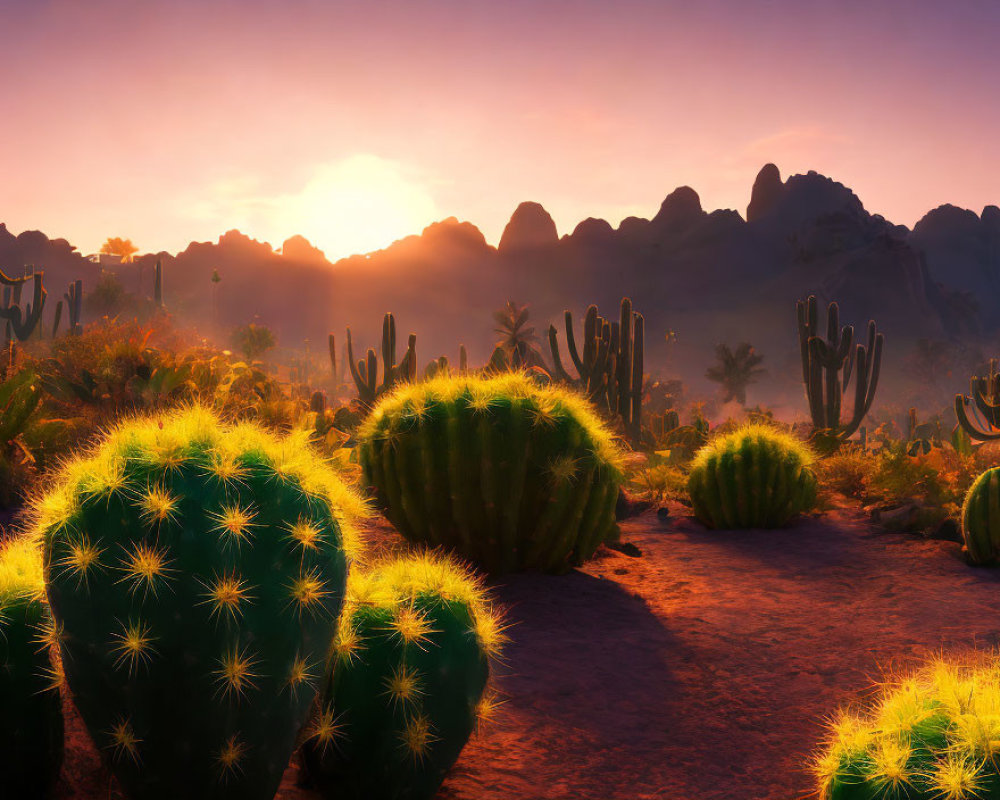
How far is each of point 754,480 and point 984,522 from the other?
7.19ft

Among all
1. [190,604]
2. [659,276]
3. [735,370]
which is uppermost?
[659,276]

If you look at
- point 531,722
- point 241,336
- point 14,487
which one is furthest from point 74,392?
point 241,336

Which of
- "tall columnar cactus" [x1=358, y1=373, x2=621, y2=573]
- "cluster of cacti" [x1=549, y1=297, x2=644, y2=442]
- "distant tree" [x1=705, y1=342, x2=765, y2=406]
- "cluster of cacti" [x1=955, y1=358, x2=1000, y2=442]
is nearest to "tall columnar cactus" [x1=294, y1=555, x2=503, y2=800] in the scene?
"tall columnar cactus" [x1=358, y1=373, x2=621, y2=573]

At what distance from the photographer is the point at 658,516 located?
9.38 metres

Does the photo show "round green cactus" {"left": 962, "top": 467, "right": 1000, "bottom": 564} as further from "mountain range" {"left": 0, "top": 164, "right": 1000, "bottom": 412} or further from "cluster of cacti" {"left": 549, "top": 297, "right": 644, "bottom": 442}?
"mountain range" {"left": 0, "top": 164, "right": 1000, "bottom": 412}

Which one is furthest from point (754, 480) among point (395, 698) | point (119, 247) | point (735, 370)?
point (119, 247)

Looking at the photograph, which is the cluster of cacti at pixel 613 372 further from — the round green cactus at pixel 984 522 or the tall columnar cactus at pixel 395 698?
the tall columnar cactus at pixel 395 698

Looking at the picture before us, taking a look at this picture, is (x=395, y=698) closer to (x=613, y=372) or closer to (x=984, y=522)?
(x=984, y=522)

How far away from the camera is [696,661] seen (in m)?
4.56

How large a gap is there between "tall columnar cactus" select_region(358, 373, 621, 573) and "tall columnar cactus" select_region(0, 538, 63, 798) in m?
3.21

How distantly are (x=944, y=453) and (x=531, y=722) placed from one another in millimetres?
10401

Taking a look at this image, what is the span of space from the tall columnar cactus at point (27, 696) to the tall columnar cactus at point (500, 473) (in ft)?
10.5

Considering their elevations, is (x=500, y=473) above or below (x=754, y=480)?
above

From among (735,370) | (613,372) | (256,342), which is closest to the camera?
(613,372)
